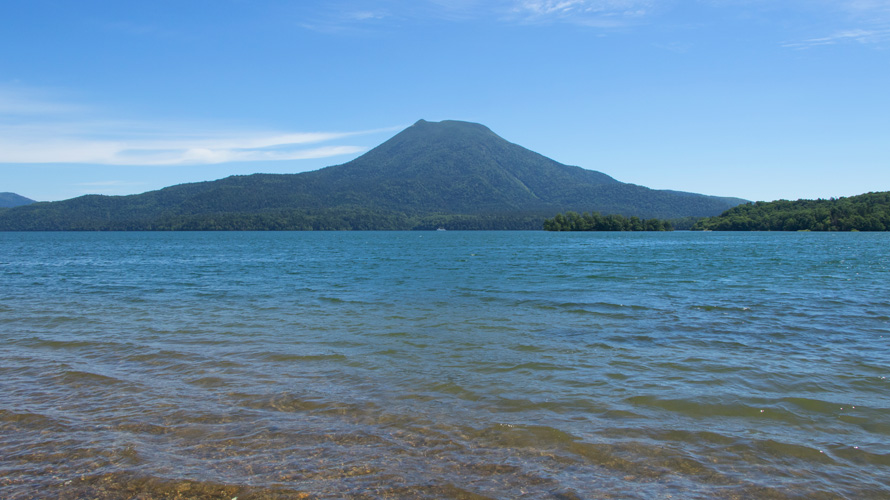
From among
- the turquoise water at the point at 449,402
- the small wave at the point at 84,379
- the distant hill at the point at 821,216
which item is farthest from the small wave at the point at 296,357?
the distant hill at the point at 821,216

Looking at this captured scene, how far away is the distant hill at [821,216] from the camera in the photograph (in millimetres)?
153113

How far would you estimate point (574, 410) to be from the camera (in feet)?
27.4

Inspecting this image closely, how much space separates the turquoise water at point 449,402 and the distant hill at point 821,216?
173308 mm

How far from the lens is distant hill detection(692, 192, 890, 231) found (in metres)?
153

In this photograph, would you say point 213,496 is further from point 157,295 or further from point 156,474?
point 157,295

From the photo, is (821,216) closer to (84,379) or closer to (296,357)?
Answer: (296,357)

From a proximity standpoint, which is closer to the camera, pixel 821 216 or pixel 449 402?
pixel 449 402

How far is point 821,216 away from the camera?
6417 inches

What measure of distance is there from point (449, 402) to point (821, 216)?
195587mm

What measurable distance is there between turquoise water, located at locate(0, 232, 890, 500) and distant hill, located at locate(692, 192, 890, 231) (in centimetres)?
17331

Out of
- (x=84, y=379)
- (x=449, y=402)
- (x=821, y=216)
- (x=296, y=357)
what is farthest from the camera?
(x=821, y=216)

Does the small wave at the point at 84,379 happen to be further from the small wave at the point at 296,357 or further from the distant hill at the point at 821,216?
the distant hill at the point at 821,216

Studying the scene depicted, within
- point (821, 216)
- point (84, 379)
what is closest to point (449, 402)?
point (84, 379)

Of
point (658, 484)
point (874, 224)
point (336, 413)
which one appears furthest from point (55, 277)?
point (874, 224)
